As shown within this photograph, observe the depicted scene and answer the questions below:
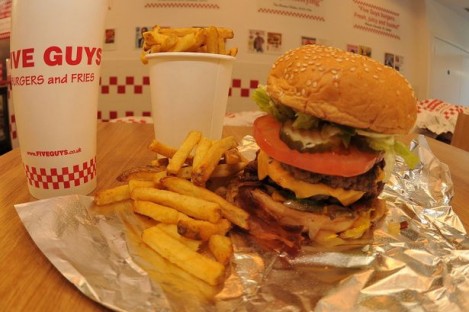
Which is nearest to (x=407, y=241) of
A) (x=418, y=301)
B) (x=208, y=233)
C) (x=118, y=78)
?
(x=418, y=301)

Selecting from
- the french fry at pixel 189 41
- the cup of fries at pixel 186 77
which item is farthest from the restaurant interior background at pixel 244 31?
the french fry at pixel 189 41

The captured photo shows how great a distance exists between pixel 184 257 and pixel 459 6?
6741 mm

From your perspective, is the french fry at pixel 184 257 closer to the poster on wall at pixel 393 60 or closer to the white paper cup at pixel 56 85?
the white paper cup at pixel 56 85

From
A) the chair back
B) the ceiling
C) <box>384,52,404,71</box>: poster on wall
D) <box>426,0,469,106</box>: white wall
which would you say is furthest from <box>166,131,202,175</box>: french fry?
the ceiling

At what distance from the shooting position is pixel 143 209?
3.92 ft

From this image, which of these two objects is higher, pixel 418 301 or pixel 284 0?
pixel 284 0

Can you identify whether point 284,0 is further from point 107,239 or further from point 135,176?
point 107,239

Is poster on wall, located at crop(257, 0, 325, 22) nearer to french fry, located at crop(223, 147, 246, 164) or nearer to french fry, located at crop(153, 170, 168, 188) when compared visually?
french fry, located at crop(223, 147, 246, 164)

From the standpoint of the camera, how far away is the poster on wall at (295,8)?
4.49 meters

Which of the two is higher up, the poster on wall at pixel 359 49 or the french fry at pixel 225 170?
the poster on wall at pixel 359 49

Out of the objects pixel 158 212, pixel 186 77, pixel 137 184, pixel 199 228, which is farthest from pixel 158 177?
pixel 186 77

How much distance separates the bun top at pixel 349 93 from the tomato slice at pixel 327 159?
94mm

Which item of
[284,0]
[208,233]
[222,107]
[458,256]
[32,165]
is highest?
[284,0]

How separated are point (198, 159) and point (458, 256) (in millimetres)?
863
